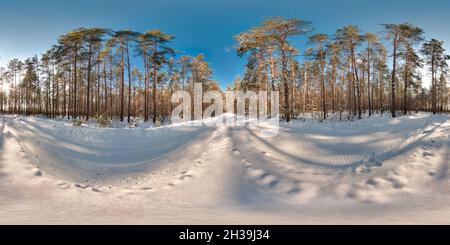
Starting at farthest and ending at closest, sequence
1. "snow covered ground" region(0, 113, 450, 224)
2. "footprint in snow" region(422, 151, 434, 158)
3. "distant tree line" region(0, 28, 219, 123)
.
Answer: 1. "distant tree line" region(0, 28, 219, 123)
2. "footprint in snow" region(422, 151, 434, 158)
3. "snow covered ground" region(0, 113, 450, 224)

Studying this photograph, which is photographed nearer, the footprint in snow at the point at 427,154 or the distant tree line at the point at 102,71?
the footprint in snow at the point at 427,154

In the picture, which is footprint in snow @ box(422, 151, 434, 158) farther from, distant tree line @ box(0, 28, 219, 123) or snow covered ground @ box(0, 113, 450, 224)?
distant tree line @ box(0, 28, 219, 123)

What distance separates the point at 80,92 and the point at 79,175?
50.6m

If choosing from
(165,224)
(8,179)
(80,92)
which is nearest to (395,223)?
(165,224)

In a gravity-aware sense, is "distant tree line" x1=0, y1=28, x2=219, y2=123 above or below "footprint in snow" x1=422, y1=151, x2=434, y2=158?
above

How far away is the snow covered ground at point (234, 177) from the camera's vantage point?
5.56 m

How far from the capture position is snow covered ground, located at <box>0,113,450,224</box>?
556cm

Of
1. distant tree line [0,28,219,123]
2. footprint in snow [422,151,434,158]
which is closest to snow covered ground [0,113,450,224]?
footprint in snow [422,151,434,158]

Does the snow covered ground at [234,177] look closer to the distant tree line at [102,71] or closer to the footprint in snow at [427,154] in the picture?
the footprint in snow at [427,154]

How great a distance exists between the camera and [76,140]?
12250 mm

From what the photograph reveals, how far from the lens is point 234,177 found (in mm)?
7734

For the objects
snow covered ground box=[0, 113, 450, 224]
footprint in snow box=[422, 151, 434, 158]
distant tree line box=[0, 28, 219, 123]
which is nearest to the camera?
snow covered ground box=[0, 113, 450, 224]

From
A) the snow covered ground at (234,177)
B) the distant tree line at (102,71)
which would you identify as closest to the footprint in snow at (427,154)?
the snow covered ground at (234,177)

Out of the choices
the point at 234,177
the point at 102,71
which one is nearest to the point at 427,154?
the point at 234,177
